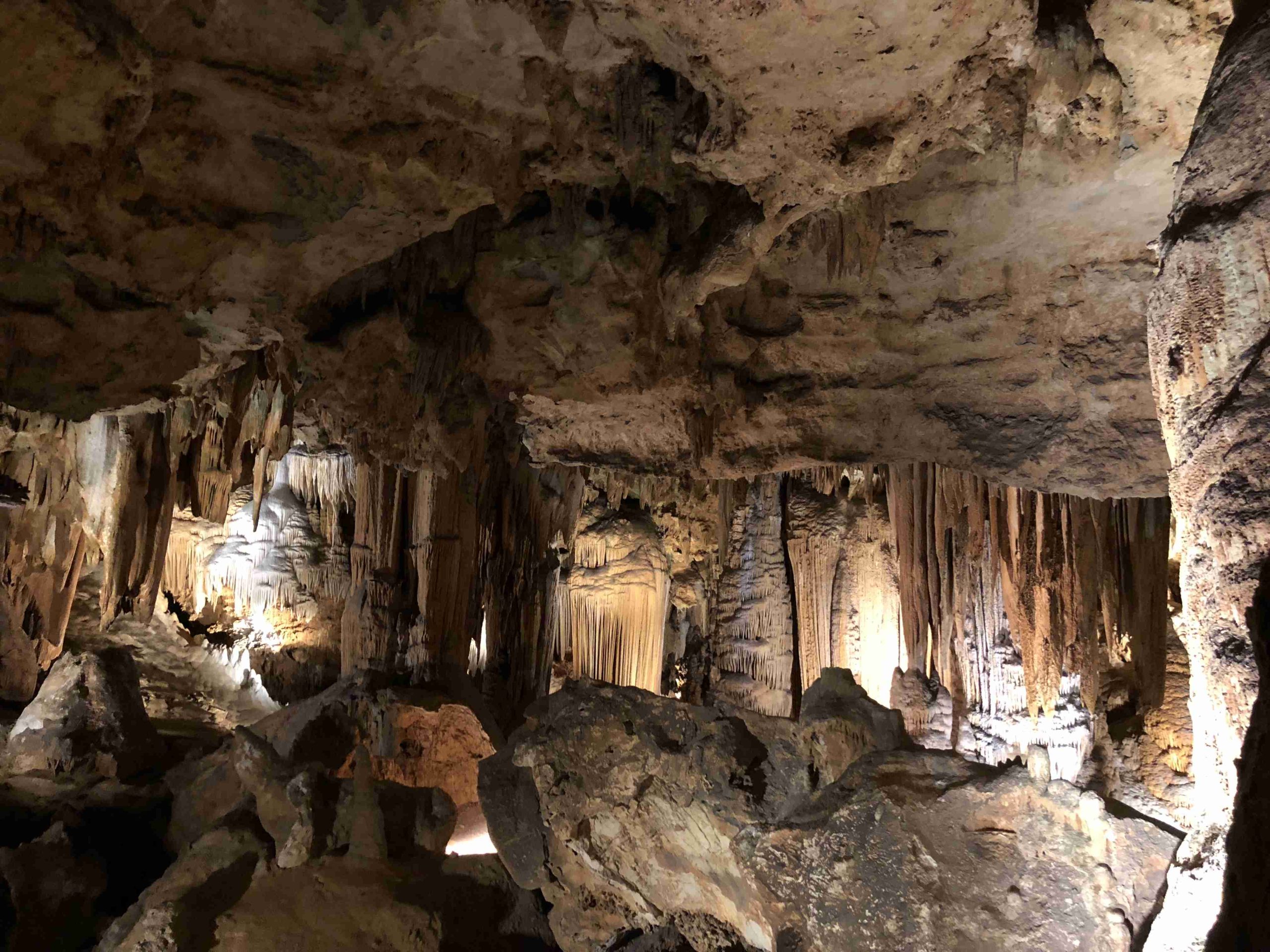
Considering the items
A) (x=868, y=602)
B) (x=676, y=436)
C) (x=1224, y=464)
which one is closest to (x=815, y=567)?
(x=868, y=602)

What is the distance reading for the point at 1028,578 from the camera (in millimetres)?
5562

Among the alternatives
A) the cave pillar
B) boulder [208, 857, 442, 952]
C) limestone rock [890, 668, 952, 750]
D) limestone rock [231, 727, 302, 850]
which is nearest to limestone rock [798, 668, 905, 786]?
the cave pillar

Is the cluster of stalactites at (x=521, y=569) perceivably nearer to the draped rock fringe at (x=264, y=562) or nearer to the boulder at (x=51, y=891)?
the draped rock fringe at (x=264, y=562)

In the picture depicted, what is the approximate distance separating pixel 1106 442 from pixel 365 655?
574 cm

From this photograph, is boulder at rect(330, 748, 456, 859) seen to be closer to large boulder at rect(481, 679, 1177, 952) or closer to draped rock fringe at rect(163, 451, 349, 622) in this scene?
large boulder at rect(481, 679, 1177, 952)

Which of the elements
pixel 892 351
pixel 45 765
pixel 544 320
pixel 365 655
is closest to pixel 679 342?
pixel 544 320

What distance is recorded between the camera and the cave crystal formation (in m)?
2.45

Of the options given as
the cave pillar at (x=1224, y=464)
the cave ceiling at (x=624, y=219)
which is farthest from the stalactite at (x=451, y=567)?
the cave pillar at (x=1224, y=464)

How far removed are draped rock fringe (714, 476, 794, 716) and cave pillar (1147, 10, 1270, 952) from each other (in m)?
5.74

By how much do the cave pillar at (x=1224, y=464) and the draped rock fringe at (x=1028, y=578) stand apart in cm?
401

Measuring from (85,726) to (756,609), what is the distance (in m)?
5.40

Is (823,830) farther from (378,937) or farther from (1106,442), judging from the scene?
(1106,442)

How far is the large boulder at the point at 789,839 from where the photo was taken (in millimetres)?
2447

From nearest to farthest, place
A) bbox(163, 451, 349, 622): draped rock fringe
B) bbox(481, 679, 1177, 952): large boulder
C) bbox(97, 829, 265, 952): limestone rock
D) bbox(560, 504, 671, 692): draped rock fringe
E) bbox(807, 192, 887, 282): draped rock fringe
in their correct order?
1. bbox(481, 679, 1177, 952): large boulder
2. bbox(97, 829, 265, 952): limestone rock
3. bbox(807, 192, 887, 282): draped rock fringe
4. bbox(560, 504, 671, 692): draped rock fringe
5. bbox(163, 451, 349, 622): draped rock fringe
